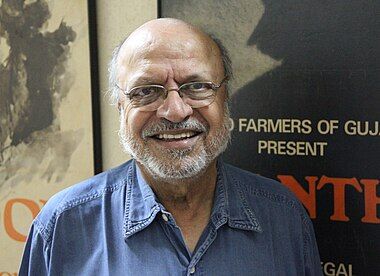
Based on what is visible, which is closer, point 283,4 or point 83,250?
point 83,250

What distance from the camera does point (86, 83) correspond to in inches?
52.5

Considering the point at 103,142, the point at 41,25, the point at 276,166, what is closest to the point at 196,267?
the point at 276,166

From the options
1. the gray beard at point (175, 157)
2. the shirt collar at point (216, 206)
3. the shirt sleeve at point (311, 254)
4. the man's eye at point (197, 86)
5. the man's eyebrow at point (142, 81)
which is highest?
the man's eyebrow at point (142, 81)

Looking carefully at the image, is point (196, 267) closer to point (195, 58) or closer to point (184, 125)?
point (184, 125)

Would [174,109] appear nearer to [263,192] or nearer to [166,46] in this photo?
[166,46]

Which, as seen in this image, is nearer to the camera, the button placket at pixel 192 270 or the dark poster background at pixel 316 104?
the button placket at pixel 192 270

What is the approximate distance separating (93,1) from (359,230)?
0.78m

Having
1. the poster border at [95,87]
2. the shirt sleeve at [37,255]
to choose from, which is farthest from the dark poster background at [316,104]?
the shirt sleeve at [37,255]

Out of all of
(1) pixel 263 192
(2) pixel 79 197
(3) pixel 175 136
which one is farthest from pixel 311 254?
(2) pixel 79 197

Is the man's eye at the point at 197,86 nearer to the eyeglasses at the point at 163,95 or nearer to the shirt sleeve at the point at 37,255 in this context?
the eyeglasses at the point at 163,95

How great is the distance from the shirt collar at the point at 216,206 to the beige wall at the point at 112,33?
0.22 m

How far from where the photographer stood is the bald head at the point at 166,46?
1.06 metres

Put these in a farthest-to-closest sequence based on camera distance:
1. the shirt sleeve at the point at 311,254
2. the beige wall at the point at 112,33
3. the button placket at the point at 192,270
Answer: the beige wall at the point at 112,33, the shirt sleeve at the point at 311,254, the button placket at the point at 192,270

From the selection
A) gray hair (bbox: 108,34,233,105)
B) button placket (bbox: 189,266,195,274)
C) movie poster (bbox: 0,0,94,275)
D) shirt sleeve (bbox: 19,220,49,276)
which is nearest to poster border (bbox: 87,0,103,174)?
movie poster (bbox: 0,0,94,275)
